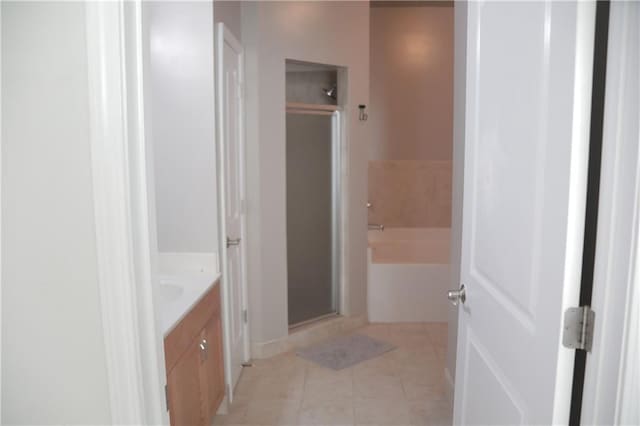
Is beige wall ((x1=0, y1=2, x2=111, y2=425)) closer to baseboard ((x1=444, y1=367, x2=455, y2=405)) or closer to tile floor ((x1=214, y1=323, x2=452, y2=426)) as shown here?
tile floor ((x1=214, y1=323, x2=452, y2=426))

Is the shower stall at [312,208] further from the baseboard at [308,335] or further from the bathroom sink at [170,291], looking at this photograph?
the bathroom sink at [170,291]

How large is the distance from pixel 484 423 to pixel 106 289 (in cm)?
111

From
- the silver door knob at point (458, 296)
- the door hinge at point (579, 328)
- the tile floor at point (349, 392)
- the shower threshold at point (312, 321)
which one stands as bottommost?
the tile floor at point (349, 392)

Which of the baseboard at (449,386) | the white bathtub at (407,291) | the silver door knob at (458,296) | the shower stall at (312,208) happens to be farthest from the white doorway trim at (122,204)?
the white bathtub at (407,291)

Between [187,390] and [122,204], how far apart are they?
4.01 feet

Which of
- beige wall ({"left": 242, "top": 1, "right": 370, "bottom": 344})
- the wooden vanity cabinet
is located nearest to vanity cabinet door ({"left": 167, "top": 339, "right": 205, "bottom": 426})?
the wooden vanity cabinet

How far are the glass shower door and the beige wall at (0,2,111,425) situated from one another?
2621 mm

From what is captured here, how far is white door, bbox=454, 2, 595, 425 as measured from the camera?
89 centimetres

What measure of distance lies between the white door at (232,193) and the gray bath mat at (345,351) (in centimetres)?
52

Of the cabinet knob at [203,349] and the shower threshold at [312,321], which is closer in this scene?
the cabinet knob at [203,349]

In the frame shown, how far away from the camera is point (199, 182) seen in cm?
243

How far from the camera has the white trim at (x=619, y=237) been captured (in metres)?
0.79

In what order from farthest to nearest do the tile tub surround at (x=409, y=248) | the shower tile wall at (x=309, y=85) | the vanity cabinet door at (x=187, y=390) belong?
the tile tub surround at (x=409, y=248), the shower tile wall at (x=309, y=85), the vanity cabinet door at (x=187, y=390)

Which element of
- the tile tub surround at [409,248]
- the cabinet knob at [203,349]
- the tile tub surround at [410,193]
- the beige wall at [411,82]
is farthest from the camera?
the tile tub surround at [410,193]
